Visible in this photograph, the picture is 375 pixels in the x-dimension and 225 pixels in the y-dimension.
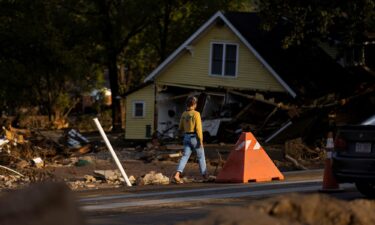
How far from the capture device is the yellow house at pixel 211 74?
35.2 metres

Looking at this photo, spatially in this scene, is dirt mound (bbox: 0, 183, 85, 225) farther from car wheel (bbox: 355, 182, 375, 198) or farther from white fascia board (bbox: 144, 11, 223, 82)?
white fascia board (bbox: 144, 11, 223, 82)

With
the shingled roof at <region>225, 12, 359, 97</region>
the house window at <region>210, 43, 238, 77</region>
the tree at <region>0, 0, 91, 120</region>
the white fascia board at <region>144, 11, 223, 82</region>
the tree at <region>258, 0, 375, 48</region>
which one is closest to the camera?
the tree at <region>258, 0, 375, 48</region>

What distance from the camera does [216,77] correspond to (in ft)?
121

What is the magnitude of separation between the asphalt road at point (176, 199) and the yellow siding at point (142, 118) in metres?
26.4

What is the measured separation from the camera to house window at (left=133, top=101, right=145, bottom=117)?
1665 inches

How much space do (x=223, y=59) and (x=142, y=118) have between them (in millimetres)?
7550

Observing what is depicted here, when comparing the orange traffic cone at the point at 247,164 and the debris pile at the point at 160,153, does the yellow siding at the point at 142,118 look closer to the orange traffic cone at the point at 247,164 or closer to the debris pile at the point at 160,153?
the debris pile at the point at 160,153

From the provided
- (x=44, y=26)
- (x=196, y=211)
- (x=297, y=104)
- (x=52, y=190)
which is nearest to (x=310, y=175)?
(x=196, y=211)

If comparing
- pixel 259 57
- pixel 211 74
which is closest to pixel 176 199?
pixel 259 57

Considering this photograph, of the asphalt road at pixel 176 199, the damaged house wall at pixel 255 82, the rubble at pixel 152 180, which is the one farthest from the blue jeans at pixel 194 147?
the damaged house wall at pixel 255 82

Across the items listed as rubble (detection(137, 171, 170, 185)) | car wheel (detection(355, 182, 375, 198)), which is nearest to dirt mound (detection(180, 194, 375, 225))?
car wheel (detection(355, 182, 375, 198))

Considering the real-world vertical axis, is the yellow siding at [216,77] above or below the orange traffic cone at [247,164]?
above

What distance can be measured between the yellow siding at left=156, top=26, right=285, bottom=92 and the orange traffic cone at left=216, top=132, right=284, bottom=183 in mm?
19896

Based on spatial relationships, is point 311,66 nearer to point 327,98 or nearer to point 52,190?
point 327,98
